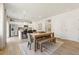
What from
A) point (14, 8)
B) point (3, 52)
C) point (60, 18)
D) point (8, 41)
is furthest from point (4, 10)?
point (60, 18)

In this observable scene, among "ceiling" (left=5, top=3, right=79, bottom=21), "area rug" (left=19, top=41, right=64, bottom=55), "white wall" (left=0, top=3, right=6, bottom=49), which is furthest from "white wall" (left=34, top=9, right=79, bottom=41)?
"white wall" (left=0, top=3, right=6, bottom=49)

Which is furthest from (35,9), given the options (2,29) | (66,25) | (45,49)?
(2,29)

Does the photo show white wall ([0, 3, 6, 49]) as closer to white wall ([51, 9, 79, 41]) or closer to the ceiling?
the ceiling

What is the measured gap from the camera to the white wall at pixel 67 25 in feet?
8.61

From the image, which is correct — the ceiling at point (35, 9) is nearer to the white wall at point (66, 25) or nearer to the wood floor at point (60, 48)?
the white wall at point (66, 25)

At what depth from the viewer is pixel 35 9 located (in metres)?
2.49

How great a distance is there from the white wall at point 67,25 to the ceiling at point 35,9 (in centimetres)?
18

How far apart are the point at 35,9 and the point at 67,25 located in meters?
1.17

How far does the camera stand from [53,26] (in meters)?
2.68

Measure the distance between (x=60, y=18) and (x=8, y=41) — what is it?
1830mm

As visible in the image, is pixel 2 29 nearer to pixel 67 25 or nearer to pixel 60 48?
pixel 60 48

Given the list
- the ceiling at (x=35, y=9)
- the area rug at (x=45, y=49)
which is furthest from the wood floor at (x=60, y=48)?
the ceiling at (x=35, y=9)

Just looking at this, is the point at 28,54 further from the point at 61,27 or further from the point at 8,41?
the point at 61,27

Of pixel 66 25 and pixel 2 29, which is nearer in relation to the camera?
pixel 66 25
